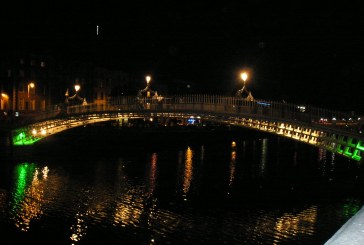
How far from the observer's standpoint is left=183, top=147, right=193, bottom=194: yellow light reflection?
1342 inches

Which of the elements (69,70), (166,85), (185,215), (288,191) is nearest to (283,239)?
(185,215)

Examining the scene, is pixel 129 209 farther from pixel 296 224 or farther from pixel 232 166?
pixel 232 166

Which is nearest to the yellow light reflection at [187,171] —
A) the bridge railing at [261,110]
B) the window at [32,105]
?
the bridge railing at [261,110]

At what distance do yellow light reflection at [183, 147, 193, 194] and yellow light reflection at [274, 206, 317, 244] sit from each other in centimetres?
891

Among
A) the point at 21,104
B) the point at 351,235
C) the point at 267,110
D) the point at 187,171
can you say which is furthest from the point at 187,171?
the point at 21,104

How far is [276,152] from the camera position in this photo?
199 feet

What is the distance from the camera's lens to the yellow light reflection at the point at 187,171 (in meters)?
34.1

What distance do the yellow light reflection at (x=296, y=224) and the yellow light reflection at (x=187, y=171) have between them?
8909mm

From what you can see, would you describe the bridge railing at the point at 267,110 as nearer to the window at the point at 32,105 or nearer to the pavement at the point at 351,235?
the pavement at the point at 351,235

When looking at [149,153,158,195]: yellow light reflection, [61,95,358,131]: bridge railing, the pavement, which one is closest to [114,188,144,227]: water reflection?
[149,153,158,195]: yellow light reflection

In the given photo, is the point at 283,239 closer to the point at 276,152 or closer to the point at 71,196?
the point at 71,196

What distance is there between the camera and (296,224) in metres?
23.5

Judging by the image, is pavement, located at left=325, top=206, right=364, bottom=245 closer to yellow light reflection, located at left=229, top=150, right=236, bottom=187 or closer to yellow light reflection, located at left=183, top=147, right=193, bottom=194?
yellow light reflection, located at left=183, top=147, right=193, bottom=194

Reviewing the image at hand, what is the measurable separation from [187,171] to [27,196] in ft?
51.1
